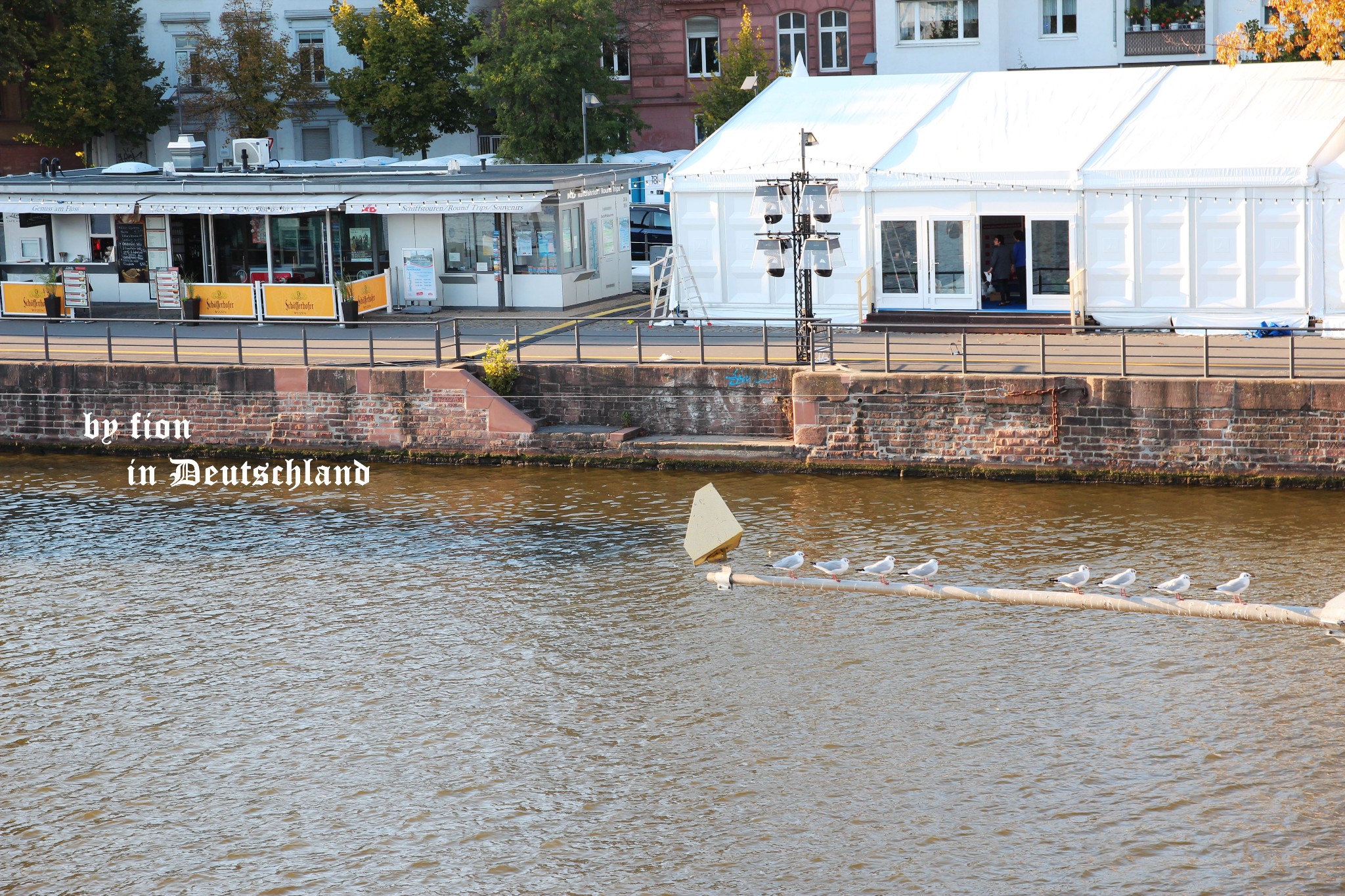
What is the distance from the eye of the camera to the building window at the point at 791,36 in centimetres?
4938

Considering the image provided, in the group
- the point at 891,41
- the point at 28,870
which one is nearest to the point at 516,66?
the point at 891,41

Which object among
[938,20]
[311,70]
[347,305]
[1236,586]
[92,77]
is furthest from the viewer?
[311,70]

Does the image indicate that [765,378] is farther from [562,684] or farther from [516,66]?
[516,66]

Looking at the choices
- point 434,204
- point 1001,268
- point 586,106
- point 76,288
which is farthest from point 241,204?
point 1001,268

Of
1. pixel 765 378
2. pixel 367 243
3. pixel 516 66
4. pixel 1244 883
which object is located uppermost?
pixel 516 66

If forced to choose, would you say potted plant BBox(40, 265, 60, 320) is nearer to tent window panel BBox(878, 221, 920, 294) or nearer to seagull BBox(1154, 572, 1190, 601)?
tent window panel BBox(878, 221, 920, 294)

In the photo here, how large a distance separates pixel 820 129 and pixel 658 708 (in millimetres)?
17616

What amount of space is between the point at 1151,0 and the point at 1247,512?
27.8 meters

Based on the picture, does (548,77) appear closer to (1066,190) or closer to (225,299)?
(225,299)

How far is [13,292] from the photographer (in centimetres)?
3656

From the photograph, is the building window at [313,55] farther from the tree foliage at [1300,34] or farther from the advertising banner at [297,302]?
the tree foliage at [1300,34]

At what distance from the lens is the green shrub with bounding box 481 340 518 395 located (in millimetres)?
27719

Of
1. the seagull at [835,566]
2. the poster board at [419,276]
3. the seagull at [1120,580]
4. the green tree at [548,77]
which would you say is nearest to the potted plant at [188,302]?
the poster board at [419,276]

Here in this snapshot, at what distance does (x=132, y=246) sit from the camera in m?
36.9
